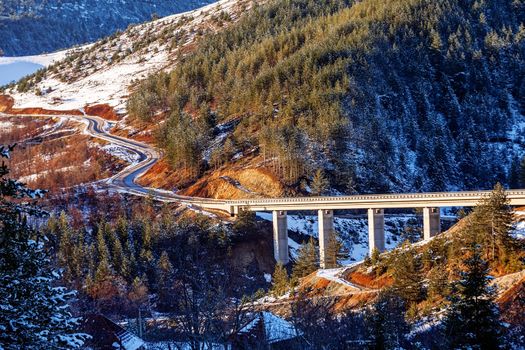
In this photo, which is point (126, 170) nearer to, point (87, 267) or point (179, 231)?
point (179, 231)

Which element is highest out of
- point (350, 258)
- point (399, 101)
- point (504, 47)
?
point (504, 47)

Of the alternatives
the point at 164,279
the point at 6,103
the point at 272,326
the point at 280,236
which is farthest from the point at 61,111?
the point at 272,326

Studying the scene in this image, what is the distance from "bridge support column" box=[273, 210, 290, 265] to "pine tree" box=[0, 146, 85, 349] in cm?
6632

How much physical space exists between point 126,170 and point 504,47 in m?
86.7

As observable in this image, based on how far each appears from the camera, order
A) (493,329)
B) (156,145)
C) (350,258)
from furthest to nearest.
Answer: (156,145) < (350,258) < (493,329)

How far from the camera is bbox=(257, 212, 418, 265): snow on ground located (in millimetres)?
85062

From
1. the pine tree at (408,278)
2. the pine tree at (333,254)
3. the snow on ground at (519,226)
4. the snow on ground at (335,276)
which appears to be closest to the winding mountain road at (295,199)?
the snow on ground at (519,226)

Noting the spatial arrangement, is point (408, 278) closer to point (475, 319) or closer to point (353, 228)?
point (475, 319)

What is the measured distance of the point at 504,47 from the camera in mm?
146625

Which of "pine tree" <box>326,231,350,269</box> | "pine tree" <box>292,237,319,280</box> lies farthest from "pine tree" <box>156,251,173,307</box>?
"pine tree" <box>326,231,350,269</box>

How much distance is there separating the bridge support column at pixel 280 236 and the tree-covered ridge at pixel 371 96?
12721 mm

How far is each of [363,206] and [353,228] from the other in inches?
439

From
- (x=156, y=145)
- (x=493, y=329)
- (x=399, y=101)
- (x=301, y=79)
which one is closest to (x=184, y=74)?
(x=156, y=145)

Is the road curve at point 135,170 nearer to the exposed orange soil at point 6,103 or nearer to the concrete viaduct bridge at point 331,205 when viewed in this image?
the concrete viaduct bridge at point 331,205
